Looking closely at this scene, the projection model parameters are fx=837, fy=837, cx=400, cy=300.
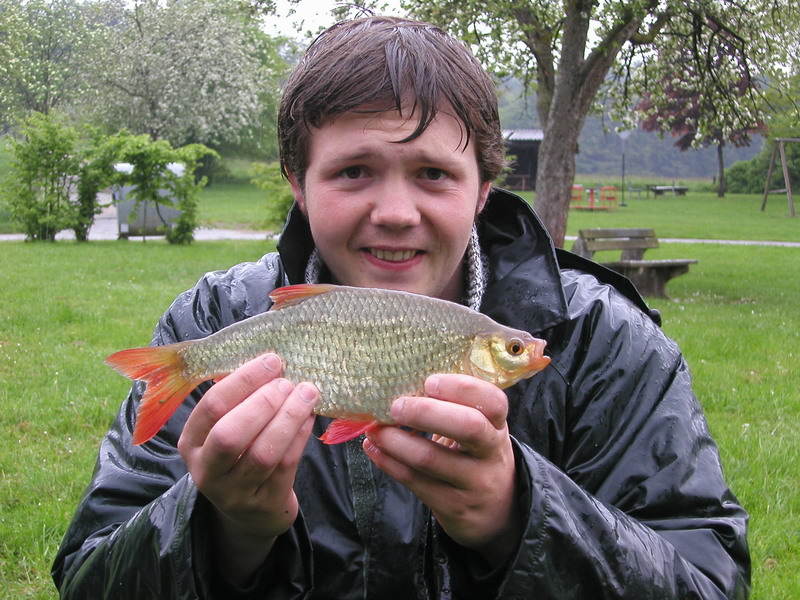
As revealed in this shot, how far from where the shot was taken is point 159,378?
2.08 m

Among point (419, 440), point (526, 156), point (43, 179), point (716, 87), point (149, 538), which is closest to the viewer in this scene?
point (419, 440)

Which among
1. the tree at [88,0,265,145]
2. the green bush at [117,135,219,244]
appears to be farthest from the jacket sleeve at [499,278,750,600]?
the tree at [88,0,265,145]

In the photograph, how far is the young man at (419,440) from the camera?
1.88m

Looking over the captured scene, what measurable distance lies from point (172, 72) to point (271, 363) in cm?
4929

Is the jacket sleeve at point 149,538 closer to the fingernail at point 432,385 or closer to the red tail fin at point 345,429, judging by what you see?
the red tail fin at point 345,429

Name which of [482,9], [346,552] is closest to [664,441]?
[346,552]

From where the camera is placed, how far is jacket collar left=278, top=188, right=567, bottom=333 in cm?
250

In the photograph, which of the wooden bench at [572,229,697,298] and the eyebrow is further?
the wooden bench at [572,229,697,298]

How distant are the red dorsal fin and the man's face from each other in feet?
1.10

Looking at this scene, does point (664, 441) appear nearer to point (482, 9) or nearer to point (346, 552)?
point (346, 552)

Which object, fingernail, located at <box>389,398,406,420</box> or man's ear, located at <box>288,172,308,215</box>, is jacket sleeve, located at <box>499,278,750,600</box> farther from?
man's ear, located at <box>288,172,308,215</box>

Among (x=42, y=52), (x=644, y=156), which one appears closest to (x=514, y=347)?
(x=42, y=52)

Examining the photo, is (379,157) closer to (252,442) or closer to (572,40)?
(252,442)

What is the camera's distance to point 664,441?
229cm
